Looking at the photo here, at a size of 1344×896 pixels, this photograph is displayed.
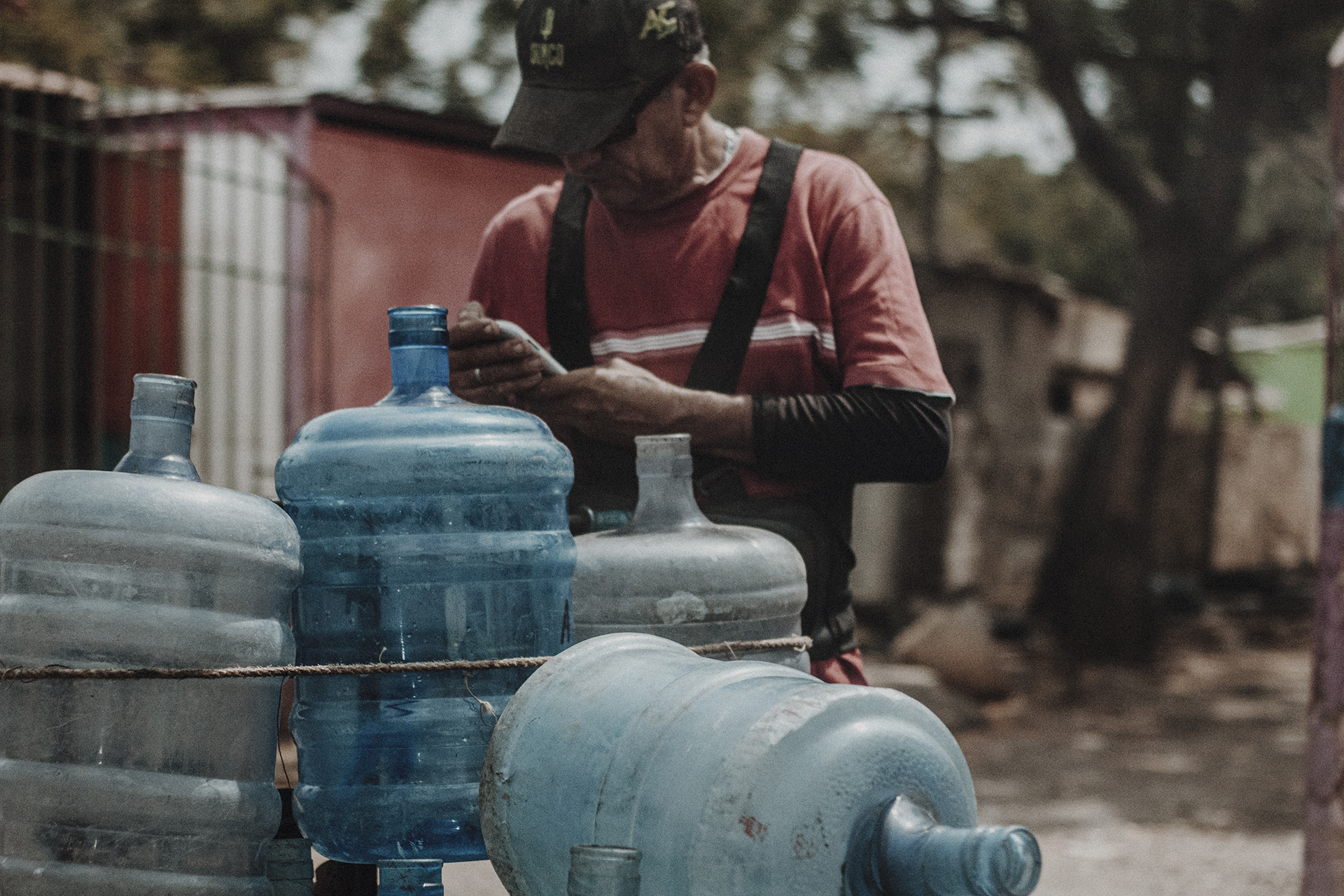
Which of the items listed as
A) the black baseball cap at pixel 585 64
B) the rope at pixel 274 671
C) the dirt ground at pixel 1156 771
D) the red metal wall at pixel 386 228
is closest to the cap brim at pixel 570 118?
the black baseball cap at pixel 585 64

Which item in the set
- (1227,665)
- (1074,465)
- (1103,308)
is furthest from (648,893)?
(1103,308)

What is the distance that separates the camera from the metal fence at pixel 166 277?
751cm

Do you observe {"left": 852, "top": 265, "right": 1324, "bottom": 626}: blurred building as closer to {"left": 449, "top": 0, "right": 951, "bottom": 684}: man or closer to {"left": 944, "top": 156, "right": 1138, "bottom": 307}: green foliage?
{"left": 449, "top": 0, "right": 951, "bottom": 684}: man

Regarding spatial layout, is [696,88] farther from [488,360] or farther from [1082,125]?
[1082,125]

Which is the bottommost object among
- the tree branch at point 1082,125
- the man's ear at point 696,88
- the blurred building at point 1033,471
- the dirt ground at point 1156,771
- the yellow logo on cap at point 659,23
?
the dirt ground at point 1156,771

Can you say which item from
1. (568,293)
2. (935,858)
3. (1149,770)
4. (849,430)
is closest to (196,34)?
(1149,770)

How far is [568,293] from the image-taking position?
2.10 m

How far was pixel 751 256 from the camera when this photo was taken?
2.00m

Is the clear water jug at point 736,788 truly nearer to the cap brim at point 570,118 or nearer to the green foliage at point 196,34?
the cap brim at point 570,118

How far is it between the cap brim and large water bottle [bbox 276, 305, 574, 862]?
39cm

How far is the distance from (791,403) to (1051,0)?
32.8 feet

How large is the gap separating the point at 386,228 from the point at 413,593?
6980mm

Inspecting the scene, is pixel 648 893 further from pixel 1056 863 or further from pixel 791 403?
pixel 1056 863

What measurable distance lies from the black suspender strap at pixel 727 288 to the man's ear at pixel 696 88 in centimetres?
13
